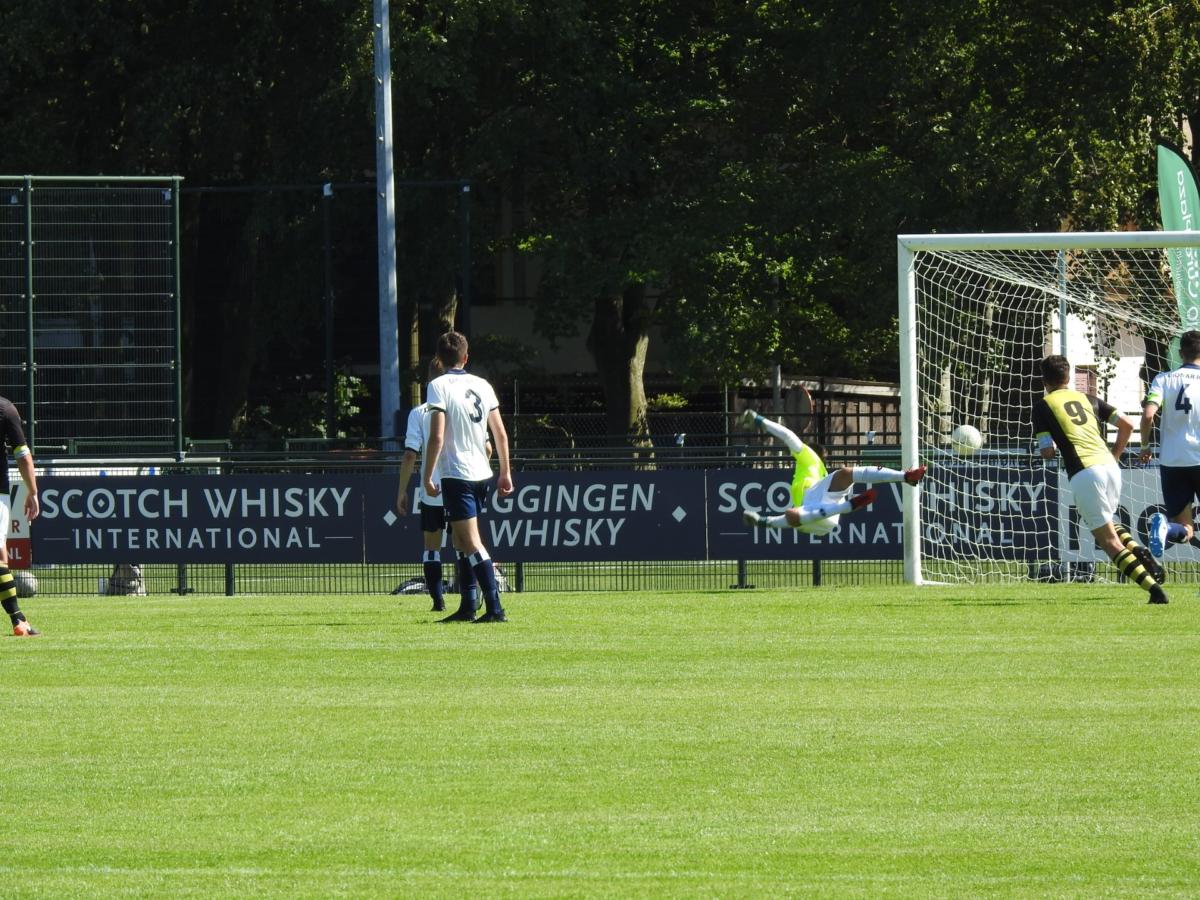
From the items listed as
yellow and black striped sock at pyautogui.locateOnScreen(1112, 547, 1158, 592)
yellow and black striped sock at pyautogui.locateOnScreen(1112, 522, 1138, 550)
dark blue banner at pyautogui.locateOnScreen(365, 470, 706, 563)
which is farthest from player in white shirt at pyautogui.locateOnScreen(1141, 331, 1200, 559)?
dark blue banner at pyautogui.locateOnScreen(365, 470, 706, 563)

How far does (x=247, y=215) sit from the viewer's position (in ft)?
122

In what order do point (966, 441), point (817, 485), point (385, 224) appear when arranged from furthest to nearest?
1. point (385, 224)
2. point (966, 441)
3. point (817, 485)

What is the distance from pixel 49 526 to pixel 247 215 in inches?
705

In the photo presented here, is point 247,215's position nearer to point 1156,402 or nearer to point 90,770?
point 1156,402

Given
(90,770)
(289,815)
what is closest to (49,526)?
(90,770)

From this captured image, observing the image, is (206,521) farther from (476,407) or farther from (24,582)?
(476,407)

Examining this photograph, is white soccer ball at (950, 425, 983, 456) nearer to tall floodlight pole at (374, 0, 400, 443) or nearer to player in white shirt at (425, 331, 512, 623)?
player in white shirt at (425, 331, 512, 623)

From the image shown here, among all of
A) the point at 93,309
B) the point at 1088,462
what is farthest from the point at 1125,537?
the point at 93,309

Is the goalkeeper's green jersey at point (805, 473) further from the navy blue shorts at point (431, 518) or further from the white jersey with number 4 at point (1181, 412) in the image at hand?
the navy blue shorts at point (431, 518)

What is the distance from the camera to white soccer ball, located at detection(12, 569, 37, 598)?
66.1 feet

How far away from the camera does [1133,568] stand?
601 inches

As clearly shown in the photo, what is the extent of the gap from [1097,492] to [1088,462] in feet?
0.80

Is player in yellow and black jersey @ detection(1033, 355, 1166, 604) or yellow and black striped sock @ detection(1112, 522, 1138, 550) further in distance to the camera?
yellow and black striped sock @ detection(1112, 522, 1138, 550)

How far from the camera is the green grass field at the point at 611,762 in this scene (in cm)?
627
